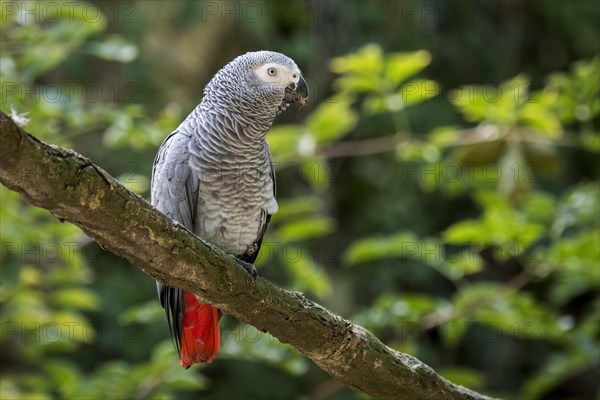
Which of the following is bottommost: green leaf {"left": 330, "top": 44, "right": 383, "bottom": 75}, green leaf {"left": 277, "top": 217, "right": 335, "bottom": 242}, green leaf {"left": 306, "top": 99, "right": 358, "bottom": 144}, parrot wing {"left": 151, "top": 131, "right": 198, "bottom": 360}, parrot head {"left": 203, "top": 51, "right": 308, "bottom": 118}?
green leaf {"left": 277, "top": 217, "right": 335, "bottom": 242}

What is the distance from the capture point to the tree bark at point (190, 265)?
83 centimetres

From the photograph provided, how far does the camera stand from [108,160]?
114 inches

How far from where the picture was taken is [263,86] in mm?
1401

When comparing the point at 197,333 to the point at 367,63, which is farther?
the point at 367,63

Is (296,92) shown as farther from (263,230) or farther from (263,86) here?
(263,230)

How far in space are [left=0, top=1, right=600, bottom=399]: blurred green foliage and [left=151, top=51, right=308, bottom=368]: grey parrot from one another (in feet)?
1.46

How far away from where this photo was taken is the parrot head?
1.40m

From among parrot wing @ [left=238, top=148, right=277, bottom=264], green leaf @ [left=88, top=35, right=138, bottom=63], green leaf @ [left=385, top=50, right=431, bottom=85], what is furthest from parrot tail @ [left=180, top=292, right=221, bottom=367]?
green leaf @ [left=385, top=50, right=431, bottom=85]

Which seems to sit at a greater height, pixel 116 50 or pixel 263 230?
pixel 116 50

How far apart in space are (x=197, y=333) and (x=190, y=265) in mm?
486

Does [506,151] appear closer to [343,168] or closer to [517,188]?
[517,188]

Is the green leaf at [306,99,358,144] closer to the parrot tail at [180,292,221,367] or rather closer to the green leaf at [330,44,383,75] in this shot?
the green leaf at [330,44,383,75]

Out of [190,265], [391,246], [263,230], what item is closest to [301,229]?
[391,246]

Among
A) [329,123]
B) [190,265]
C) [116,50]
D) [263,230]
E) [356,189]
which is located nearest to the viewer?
[190,265]
